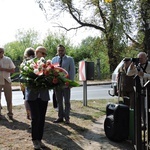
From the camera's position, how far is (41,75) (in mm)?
5184

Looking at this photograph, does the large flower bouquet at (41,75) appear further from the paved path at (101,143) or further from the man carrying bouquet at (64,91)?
the man carrying bouquet at (64,91)

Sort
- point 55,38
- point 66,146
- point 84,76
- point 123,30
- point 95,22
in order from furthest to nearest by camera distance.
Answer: point 55,38 < point 95,22 < point 123,30 < point 84,76 < point 66,146

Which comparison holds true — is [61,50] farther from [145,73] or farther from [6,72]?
[145,73]

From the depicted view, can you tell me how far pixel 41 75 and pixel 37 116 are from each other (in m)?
0.73

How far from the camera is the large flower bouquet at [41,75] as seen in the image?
5.19m

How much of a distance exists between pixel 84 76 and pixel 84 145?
179 inches

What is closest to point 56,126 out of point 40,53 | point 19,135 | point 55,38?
point 19,135

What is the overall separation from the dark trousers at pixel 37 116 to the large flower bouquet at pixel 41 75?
1.12 ft

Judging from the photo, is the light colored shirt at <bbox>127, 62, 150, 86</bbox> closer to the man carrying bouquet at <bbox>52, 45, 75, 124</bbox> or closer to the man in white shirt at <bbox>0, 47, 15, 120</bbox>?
the man carrying bouquet at <bbox>52, 45, 75, 124</bbox>

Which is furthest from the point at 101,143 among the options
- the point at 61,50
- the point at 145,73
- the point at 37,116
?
the point at 61,50

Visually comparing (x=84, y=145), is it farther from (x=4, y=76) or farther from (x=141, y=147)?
(x=4, y=76)

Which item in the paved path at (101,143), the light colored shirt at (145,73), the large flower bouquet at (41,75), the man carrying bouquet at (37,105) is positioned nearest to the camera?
the large flower bouquet at (41,75)

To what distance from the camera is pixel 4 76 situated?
7.68 metres

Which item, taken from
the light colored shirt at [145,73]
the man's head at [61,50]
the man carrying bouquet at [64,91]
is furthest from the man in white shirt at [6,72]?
the light colored shirt at [145,73]
